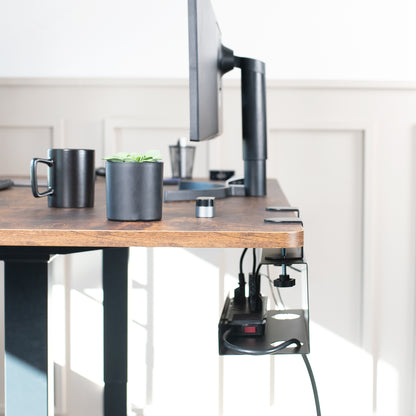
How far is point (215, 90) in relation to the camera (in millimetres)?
1328

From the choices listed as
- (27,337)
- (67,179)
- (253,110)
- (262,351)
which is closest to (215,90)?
(253,110)

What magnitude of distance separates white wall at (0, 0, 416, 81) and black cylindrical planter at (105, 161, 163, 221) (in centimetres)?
144

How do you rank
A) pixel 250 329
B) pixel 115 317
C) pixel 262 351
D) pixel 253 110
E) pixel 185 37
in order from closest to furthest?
pixel 262 351, pixel 250 329, pixel 253 110, pixel 115 317, pixel 185 37

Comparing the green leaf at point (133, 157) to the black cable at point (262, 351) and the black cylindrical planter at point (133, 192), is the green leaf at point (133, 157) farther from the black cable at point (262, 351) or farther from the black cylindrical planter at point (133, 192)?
the black cable at point (262, 351)

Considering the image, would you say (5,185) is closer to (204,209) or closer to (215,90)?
(215,90)

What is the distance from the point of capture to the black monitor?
3.49 feet

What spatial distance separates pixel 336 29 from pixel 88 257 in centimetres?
122

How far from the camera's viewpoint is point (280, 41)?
2256 mm

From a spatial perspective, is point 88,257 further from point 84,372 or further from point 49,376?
point 49,376

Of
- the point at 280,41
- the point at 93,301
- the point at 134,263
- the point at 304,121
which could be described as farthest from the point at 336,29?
the point at 93,301

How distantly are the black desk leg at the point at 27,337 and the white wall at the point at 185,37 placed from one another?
1.53m

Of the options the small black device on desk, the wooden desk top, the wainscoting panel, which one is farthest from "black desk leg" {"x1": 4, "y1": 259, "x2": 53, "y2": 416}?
the wainscoting panel

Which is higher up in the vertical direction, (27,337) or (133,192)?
(133,192)

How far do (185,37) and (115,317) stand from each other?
113 centimetres
